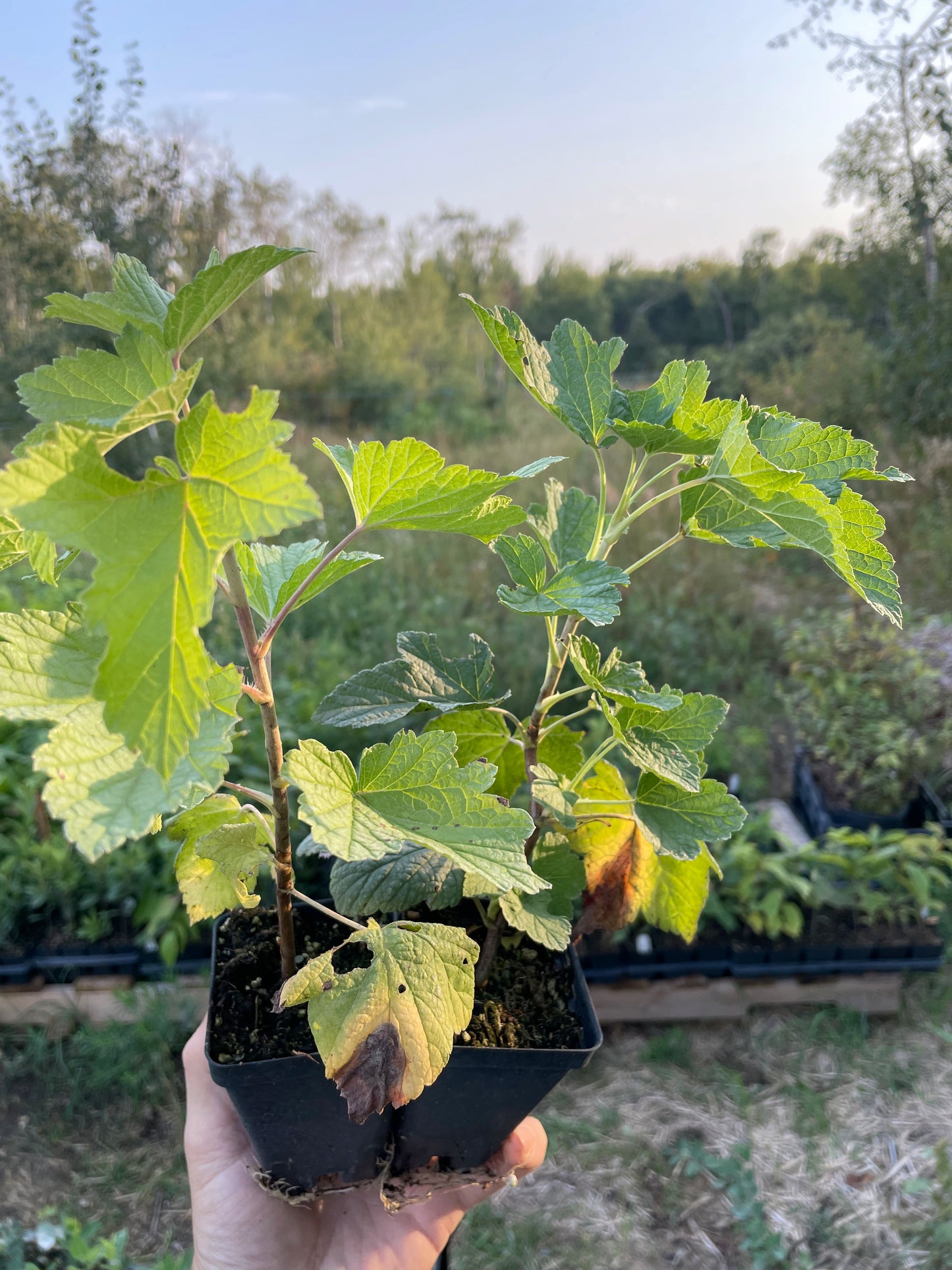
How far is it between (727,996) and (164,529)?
2452 millimetres

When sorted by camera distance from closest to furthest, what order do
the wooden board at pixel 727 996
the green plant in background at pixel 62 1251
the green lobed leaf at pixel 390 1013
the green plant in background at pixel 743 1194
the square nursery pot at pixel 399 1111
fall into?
1. the green lobed leaf at pixel 390 1013
2. the square nursery pot at pixel 399 1111
3. the green plant in background at pixel 62 1251
4. the green plant in background at pixel 743 1194
5. the wooden board at pixel 727 996

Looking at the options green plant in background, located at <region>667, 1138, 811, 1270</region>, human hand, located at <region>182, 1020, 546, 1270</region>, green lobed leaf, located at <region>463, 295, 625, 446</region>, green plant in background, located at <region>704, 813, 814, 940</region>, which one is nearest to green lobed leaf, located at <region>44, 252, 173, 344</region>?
green lobed leaf, located at <region>463, 295, 625, 446</region>

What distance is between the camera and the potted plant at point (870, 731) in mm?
2834

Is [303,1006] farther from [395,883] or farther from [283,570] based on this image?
[283,570]

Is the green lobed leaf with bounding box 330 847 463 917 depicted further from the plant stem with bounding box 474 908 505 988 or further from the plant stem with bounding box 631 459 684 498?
the plant stem with bounding box 631 459 684 498

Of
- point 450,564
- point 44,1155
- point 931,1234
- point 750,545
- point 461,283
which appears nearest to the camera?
point 750,545

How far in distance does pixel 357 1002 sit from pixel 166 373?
495 mm

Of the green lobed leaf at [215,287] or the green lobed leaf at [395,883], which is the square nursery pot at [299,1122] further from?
the green lobed leaf at [215,287]

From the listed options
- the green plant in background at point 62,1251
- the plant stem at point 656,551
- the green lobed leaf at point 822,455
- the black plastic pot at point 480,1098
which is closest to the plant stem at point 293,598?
the plant stem at point 656,551

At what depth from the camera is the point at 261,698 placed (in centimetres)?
61

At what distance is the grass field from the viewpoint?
1.95 m

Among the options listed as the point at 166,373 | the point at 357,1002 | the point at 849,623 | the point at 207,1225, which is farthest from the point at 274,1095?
the point at 849,623

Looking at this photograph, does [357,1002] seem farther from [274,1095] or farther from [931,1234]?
[931,1234]

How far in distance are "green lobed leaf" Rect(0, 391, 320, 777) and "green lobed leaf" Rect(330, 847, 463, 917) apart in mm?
314
